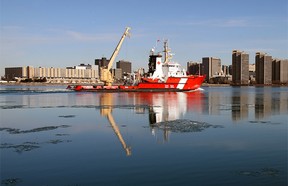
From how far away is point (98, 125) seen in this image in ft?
65.0

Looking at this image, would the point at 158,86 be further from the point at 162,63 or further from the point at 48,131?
the point at 48,131

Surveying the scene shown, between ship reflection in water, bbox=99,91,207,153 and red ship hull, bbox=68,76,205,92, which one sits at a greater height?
red ship hull, bbox=68,76,205,92

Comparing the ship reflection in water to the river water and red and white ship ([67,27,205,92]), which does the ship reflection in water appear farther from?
red and white ship ([67,27,205,92])

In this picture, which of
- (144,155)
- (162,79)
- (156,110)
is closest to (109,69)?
(162,79)

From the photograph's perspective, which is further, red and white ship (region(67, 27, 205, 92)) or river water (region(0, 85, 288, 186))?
red and white ship (region(67, 27, 205, 92))

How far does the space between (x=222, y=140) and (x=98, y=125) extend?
26.3ft

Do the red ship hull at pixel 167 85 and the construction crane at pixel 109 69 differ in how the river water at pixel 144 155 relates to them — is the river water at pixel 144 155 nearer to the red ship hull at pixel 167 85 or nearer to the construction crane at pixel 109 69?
the red ship hull at pixel 167 85

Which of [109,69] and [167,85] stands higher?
[109,69]

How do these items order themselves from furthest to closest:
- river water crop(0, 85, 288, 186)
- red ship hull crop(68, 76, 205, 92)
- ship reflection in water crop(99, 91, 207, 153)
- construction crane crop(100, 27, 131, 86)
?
construction crane crop(100, 27, 131, 86) → red ship hull crop(68, 76, 205, 92) → ship reflection in water crop(99, 91, 207, 153) → river water crop(0, 85, 288, 186)

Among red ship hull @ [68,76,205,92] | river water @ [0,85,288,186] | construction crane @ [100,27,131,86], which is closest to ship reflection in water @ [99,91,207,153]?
river water @ [0,85,288,186]

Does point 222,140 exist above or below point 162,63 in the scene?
below

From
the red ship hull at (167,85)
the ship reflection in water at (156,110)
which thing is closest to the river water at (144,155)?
the ship reflection in water at (156,110)

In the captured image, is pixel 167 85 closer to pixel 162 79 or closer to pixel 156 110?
pixel 162 79

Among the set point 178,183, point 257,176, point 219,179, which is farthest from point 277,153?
point 178,183
